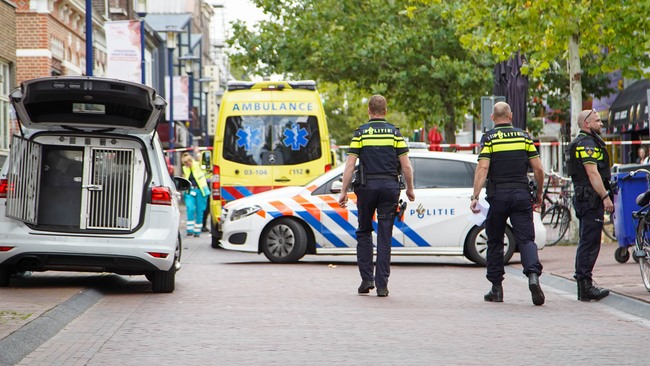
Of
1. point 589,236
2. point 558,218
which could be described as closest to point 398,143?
point 589,236

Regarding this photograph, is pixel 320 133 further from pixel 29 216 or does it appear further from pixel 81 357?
pixel 81 357

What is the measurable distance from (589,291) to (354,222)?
536 cm

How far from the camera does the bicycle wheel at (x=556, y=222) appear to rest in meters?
22.2

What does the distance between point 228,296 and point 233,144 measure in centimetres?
1006

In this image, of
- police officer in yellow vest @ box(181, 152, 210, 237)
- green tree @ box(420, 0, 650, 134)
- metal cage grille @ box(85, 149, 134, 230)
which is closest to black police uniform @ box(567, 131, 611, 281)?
metal cage grille @ box(85, 149, 134, 230)

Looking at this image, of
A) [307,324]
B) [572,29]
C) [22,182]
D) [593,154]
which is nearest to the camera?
[307,324]

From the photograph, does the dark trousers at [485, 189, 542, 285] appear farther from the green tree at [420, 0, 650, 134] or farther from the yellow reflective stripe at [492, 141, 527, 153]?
the green tree at [420, 0, 650, 134]

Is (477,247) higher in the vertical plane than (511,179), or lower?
lower

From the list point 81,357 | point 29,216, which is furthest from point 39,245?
point 81,357

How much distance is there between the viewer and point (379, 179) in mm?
12617

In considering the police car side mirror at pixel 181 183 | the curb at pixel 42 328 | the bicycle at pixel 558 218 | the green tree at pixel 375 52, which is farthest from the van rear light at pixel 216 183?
the green tree at pixel 375 52

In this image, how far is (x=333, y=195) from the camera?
1738cm

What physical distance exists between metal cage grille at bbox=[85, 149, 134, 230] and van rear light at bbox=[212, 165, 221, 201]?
9519 millimetres

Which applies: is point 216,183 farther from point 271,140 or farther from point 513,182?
point 513,182
